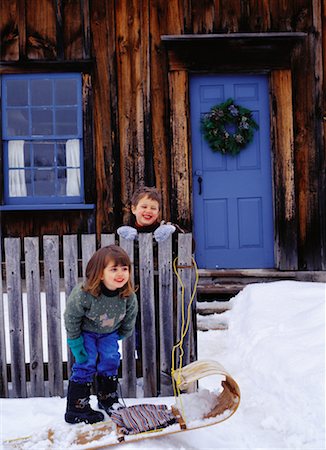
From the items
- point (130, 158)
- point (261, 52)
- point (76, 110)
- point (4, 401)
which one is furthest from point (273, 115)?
point (4, 401)

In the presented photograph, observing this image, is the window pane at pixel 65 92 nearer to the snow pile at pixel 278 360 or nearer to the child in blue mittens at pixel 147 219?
the snow pile at pixel 278 360

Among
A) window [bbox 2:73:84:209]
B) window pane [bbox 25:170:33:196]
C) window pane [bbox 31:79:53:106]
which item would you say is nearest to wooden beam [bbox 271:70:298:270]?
window [bbox 2:73:84:209]

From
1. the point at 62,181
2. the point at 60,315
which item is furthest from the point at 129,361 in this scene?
the point at 62,181

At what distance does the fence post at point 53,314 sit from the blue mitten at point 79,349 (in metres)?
0.55

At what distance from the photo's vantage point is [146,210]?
12.1ft

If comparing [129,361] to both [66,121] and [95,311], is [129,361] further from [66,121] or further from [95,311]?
[66,121]

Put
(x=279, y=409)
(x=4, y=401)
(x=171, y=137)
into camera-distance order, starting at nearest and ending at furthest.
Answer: (x=279, y=409), (x=4, y=401), (x=171, y=137)

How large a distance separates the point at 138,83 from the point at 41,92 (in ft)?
4.43

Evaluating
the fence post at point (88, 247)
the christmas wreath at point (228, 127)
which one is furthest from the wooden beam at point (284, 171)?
the fence post at point (88, 247)

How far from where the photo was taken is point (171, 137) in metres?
6.85

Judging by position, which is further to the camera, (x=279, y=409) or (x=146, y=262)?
(x=146, y=262)

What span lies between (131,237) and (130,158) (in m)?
3.50

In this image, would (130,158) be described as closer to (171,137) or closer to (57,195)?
(171,137)

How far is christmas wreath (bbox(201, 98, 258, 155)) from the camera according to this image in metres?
6.84
